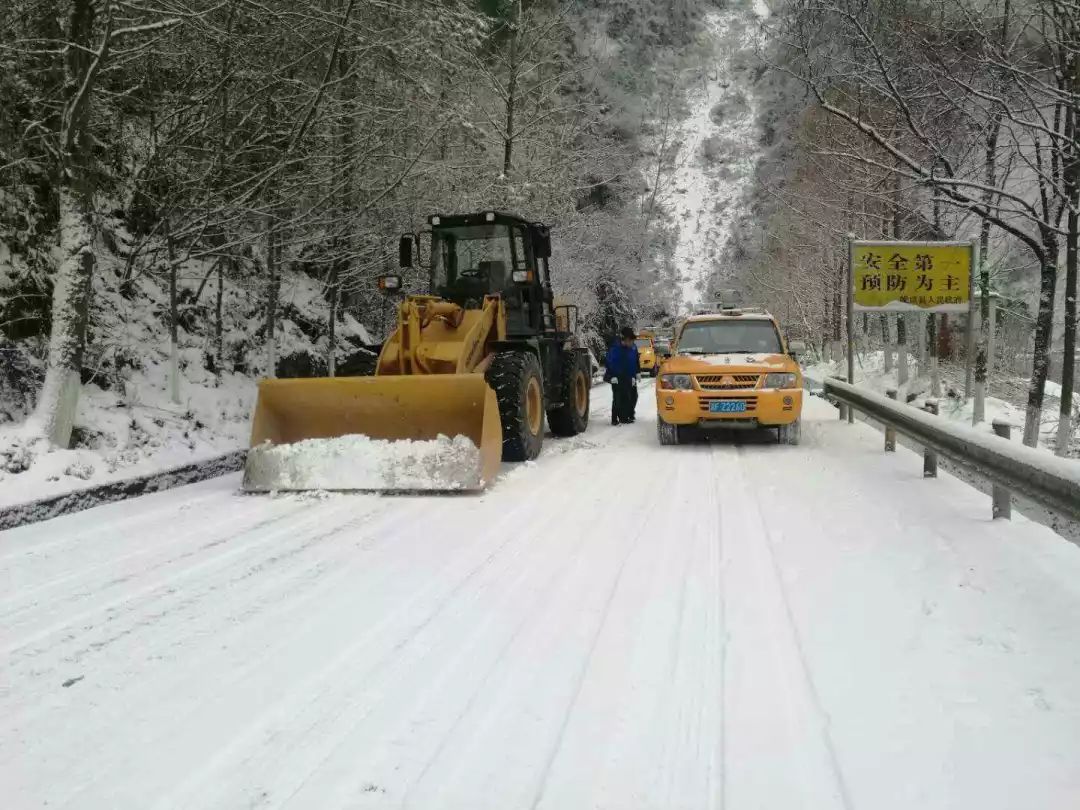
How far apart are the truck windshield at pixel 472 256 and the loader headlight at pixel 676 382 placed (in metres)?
2.37

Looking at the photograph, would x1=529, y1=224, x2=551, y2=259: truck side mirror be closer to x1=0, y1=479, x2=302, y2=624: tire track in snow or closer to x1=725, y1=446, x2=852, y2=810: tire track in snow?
x1=0, y1=479, x2=302, y2=624: tire track in snow

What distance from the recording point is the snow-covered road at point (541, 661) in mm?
2645

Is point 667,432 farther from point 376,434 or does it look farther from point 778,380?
point 376,434

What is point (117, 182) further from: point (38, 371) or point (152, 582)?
point (152, 582)

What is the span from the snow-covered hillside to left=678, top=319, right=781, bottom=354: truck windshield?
6.10 m

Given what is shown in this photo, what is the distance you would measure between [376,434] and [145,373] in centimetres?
455

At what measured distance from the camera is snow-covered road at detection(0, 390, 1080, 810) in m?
2.64

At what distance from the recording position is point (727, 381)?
33.3ft

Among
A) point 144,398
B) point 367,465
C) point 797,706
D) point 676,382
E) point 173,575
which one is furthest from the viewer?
point 676,382

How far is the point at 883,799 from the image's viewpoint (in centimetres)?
252

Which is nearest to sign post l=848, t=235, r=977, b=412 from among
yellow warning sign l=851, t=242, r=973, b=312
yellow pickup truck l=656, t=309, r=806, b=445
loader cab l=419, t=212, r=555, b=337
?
yellow warning sign l=851, t=242, r=973, b=312

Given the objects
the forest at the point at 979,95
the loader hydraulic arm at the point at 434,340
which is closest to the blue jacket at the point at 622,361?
the forest at the point at 979,95

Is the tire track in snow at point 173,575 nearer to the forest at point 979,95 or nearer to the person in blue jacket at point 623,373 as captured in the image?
the forest at point 979,95

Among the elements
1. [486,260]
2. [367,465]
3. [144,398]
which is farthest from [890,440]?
[144,398]
